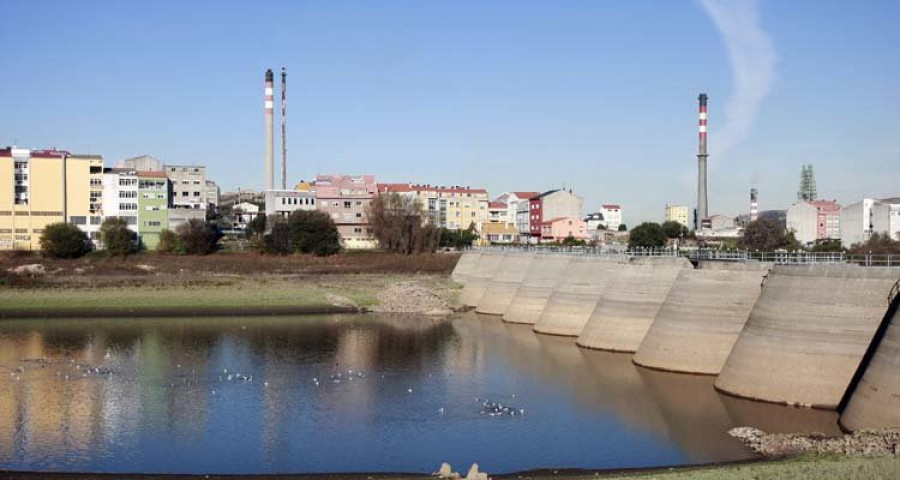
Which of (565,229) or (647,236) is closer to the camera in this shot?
(647,236)

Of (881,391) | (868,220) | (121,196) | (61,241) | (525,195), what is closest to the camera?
(881,391)

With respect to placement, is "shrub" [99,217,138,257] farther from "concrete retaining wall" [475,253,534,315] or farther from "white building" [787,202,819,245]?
"white building" [787,202,819,245]

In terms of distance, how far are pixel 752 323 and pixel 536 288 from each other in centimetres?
2602

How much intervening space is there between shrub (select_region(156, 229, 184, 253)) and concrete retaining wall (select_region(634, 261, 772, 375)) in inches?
2278

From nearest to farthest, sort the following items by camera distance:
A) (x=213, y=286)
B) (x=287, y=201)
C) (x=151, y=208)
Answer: (x=213, y=286) → (x=151, y=208) → (x=287, y=201)

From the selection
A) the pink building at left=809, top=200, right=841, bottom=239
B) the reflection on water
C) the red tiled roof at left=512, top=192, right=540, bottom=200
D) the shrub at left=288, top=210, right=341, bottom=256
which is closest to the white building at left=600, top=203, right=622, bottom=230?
the red tiled roof at left=512, top=192, right=540, bottom=200

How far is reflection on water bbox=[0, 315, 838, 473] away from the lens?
25.2 m

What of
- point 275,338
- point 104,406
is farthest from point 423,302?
point 104,406

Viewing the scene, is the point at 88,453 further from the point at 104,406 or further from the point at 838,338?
the point at 838,338

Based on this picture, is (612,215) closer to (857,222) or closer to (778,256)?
(857,222)

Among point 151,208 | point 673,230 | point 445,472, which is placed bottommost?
point 445,472

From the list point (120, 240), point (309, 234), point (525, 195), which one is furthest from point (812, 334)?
point (525, 195)

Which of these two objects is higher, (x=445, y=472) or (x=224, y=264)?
(x=224, y=264)

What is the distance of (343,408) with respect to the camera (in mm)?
31328
